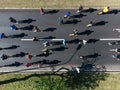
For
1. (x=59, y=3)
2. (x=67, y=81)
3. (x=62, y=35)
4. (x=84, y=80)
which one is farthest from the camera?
(x=59, y=3)

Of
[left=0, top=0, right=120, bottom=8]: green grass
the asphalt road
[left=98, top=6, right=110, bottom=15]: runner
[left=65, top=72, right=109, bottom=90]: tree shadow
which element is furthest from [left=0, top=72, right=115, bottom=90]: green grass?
[left=0, top=0, right=120, bottom=8]: green grass

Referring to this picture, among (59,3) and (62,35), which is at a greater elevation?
(59,3)

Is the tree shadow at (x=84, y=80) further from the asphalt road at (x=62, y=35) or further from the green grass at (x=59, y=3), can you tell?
the green grass at (x=59, y=3)

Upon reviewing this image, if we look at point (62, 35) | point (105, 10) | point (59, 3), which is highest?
point (59, 3)

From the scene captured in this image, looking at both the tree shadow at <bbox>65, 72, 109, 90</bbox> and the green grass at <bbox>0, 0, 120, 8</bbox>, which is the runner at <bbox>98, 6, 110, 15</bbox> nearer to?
the green grass at <bbox>0, 0, 120, 8</bbox>

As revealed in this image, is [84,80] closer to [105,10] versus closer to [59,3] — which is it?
[105,10]

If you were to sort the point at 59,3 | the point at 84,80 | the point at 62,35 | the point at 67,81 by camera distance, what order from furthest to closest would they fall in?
1. the point at 59,3
2. the point at 62,35
3. the point at 84,80
4. the point at 67,81

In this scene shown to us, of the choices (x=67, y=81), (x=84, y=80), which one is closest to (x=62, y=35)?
(x=67, y=81)
